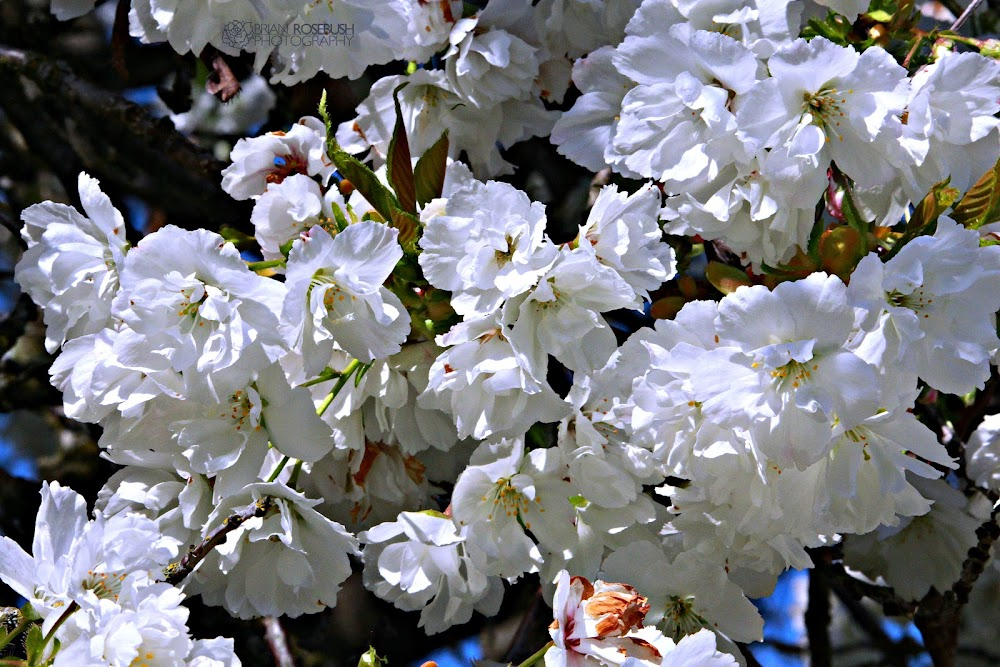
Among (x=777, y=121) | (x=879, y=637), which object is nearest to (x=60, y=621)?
(x=777, y=121)

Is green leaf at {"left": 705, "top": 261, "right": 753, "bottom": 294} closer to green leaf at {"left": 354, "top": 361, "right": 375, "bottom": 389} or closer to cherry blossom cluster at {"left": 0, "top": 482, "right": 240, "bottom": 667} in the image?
green leaf at {"left": 354, "top": 361, "right": 375, "bottom": 389}

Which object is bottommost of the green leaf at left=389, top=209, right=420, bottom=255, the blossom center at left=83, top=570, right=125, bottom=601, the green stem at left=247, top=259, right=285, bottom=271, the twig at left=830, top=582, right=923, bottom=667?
the twig at left=830, top=582, right=923, bottom=667

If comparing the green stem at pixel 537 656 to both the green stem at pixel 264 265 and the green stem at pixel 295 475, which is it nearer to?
the green stem at pixel 295 475

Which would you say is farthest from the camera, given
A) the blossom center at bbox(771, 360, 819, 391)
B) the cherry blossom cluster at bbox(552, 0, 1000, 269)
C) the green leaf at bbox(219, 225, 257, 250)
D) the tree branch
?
the tree branch

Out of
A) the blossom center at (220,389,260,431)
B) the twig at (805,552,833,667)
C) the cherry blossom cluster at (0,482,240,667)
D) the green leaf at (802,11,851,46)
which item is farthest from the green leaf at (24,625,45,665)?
the twig at (805,552,833,667)

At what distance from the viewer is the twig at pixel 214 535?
4.63 feet

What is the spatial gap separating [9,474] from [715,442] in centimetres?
192

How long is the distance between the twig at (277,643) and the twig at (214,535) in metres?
0.91

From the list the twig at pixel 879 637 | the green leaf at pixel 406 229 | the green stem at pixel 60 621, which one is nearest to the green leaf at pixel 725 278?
the green leaf at pixel 406 229

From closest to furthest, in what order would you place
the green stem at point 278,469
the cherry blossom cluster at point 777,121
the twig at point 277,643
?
the cherry blossom cluster at point 777,121, the green stem at point 278,469, the twig at point 277,643

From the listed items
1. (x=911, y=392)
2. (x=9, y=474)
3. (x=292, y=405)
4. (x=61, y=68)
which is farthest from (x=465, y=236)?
(x=9, y=474)

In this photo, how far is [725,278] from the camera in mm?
1336

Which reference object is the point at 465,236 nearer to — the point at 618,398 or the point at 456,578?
the point at 618,398

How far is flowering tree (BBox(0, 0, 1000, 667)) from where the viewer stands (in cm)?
118
